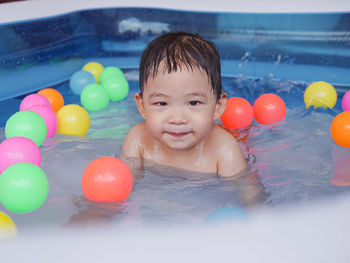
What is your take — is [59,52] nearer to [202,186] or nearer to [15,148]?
[15,148]

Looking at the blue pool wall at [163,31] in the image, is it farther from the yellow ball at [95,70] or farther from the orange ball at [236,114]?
the orange ball at [236,114]

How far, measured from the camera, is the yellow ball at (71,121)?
8.24 ft

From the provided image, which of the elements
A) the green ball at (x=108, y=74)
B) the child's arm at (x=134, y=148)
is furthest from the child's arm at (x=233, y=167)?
the green ball at (x=108, y=74)

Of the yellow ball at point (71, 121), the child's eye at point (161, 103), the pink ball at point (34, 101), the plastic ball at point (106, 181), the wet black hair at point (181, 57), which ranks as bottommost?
the yellow ball at point (71, 121)

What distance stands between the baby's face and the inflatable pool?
239mm

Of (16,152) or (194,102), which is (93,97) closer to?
(16,152)

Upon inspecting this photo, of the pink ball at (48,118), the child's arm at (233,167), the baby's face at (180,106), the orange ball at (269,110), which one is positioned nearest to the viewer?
the baby's face at (180,106)

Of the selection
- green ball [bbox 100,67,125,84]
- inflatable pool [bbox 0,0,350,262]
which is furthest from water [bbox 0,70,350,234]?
green ball [bbox 100,67,125,84]

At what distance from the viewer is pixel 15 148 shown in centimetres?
185

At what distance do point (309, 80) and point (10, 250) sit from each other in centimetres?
297

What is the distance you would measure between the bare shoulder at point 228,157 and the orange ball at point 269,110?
0.72m

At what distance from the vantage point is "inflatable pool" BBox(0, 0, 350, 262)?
3.47 ft

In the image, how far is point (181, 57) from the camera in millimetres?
1758

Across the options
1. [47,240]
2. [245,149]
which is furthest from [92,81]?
[47,240]
